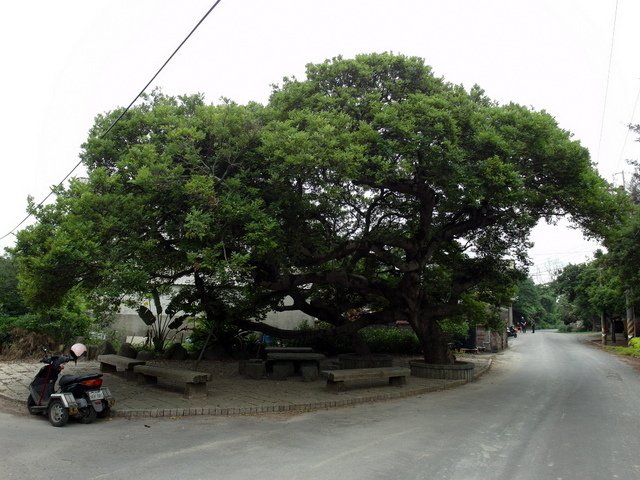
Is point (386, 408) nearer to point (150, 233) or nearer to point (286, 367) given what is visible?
point (286, 367)

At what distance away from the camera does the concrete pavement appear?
899 cm

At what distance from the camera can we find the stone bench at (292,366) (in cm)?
1294

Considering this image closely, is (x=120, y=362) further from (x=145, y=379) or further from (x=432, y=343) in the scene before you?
(x=432, y=343)

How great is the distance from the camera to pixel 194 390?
10.0 metres

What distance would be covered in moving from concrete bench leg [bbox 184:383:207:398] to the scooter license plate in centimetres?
214

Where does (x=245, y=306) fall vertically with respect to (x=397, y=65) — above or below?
below

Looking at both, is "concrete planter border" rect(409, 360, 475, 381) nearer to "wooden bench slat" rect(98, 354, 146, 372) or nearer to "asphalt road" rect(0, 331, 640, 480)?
"asphalt road" rect(0, 331, 640, 480)

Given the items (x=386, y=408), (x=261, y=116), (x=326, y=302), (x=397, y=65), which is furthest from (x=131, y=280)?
(x=326, y=302)

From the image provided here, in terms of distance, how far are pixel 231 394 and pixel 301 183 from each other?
196 inches

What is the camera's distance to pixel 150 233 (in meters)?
9.55

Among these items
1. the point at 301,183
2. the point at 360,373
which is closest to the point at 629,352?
the point at 360,373

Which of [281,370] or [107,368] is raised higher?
[281,370]

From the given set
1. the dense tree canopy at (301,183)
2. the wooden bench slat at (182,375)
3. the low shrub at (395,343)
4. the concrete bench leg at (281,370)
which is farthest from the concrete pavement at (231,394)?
the low shrub at (395,343)

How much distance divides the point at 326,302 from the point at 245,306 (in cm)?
347
